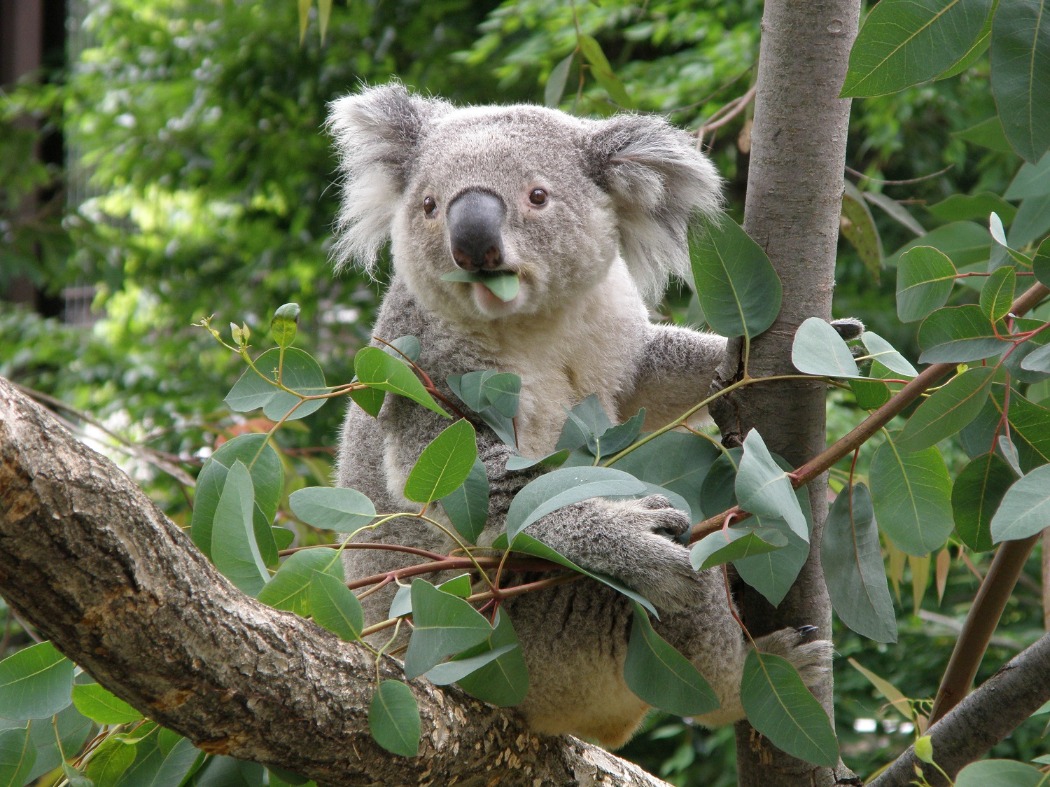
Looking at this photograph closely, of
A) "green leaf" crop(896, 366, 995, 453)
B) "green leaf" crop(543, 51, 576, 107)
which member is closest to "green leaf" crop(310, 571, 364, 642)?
"green leaf" crop(896, 366, 995, 453)

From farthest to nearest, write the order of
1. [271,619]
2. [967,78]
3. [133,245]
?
[133,245]
[967,78]
[271,619]

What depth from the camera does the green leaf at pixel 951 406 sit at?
1413 millimetres

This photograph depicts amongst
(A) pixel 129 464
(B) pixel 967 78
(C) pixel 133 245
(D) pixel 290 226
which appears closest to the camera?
(B) pixel 967 78

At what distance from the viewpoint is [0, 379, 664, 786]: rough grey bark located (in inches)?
44.2

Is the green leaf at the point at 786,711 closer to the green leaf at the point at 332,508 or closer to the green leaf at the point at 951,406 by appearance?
the green leaf at the point at 951,406

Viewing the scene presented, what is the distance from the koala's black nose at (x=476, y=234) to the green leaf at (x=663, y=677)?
0.73 m

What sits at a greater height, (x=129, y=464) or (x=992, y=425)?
(x=992, y=425)

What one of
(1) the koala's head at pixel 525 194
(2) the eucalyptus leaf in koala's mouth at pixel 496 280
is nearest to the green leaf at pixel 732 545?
(2) the eucalyptus leaf in koala's mouth at pixel 496 280

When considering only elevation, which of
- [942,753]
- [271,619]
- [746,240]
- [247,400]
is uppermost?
[746,240]

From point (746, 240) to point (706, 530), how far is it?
455 mm

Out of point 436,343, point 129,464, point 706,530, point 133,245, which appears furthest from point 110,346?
point 706,530

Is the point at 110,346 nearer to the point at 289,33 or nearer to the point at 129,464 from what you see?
the point at 129,464

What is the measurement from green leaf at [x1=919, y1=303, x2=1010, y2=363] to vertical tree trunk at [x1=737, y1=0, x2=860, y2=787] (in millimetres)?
329

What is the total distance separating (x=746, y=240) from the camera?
5.52 feet
